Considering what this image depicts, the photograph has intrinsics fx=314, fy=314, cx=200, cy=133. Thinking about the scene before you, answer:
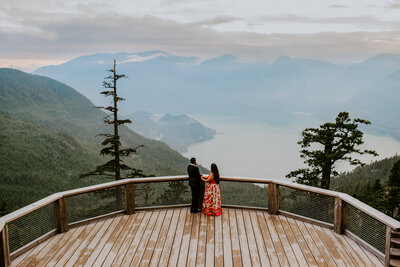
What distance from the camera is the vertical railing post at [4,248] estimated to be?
477cm

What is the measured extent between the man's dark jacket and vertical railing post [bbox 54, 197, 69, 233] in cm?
258

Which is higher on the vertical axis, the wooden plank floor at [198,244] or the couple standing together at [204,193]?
the couple standing together at [204,193]

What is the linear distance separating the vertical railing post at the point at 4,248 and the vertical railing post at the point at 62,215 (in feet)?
4.05

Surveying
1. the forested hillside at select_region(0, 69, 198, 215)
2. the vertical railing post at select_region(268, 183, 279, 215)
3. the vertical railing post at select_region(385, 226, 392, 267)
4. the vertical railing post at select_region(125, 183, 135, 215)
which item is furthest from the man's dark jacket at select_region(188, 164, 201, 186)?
the forested hillside at select_region(0, 69, 198, 215)

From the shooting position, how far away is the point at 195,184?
275 inches

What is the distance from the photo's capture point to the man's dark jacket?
6.88m

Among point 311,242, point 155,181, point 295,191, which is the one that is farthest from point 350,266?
point 155,181

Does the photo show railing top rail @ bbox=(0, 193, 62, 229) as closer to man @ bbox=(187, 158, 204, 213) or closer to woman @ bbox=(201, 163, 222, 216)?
man @ bbox=(187, 158, 204, 213)

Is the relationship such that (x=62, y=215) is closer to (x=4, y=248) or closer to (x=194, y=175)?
(x=4, y=248)

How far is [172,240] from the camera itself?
5930 millimetres

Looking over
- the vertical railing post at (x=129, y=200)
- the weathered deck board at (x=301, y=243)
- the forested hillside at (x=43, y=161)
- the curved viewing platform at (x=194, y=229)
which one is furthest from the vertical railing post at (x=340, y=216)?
the forested hillside at (x=43, y=161)

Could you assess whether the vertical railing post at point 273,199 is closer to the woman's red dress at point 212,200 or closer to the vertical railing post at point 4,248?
the woman's red dress at point 212,200

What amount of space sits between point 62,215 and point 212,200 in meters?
3.11

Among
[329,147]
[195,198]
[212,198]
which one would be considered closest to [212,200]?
[212,198]
